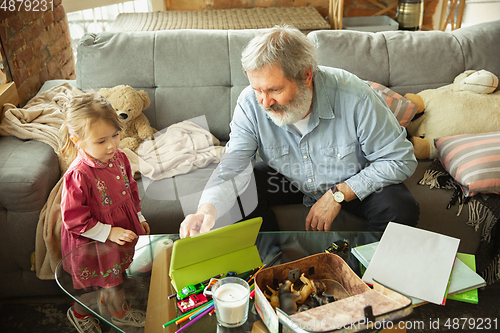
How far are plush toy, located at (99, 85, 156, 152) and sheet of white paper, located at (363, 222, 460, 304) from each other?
121 centimetres

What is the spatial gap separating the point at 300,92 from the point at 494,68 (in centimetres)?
125

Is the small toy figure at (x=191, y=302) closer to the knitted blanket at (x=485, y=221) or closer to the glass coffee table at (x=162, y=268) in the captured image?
the glass coffee table at (x=162, y=268)

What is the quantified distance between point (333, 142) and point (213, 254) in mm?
671

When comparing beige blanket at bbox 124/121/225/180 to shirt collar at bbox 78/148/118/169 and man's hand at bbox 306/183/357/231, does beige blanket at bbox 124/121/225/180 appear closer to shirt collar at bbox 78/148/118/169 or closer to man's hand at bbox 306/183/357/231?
shirt collar at bbox 78/148/118/169

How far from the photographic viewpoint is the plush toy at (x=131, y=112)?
178 centimetres

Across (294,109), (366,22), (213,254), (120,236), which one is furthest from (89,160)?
(366,22)

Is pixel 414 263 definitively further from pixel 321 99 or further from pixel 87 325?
pixel 87 325

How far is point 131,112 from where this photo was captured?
70.7 inches

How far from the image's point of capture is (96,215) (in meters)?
1.28

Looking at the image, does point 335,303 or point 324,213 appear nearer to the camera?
point 335,303

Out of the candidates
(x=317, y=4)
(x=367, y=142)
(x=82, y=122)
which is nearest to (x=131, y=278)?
Result: (x=82, y=122)

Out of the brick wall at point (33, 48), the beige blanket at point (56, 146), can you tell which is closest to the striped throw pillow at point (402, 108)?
the beige blanket at point (56, 146)

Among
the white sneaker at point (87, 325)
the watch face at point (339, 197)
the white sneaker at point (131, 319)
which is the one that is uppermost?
the white sneaker at point (131, 319)

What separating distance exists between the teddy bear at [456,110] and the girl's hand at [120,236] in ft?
4.24
